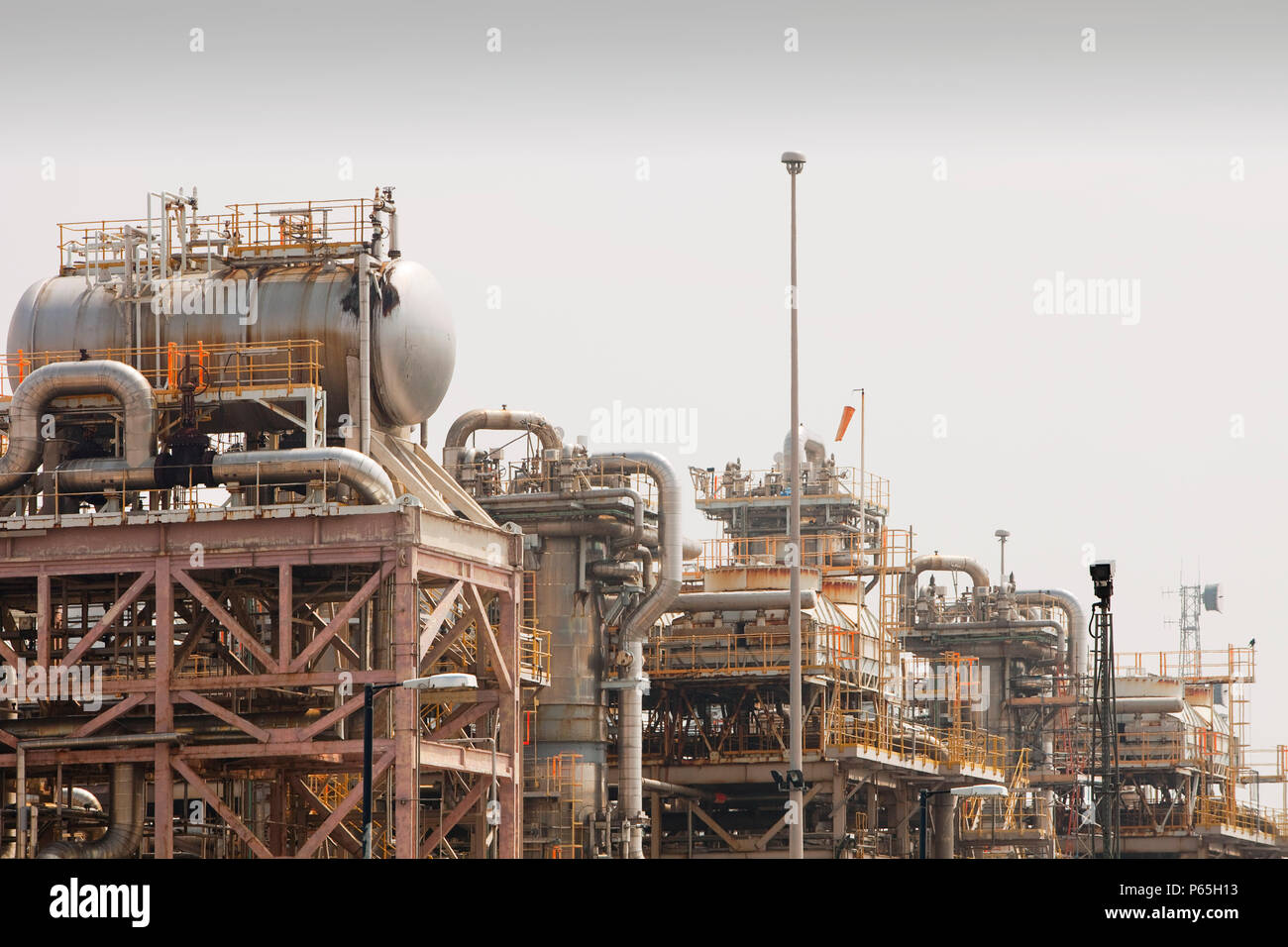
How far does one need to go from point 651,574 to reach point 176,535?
20757 mm

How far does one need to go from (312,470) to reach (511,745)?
30.0 feet

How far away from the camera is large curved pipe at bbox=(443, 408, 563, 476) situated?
6862 centimetres

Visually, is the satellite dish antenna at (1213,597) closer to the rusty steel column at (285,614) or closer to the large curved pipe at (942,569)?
the large curved pipe at (942,569)

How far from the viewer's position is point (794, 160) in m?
58.4

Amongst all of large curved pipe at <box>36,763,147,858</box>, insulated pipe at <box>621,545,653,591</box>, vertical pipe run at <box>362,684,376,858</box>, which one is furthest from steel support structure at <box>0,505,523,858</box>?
vertical pipe run at <box>362,684,376,858</box>

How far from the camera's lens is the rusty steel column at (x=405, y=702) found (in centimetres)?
5306

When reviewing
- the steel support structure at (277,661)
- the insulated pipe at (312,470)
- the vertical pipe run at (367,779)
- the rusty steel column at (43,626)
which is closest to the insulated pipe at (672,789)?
the steel support structure at (277,661)

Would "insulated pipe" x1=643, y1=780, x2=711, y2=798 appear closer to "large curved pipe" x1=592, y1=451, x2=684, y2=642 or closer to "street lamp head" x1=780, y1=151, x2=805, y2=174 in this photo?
"large curved pipe" x1=592, y1=451, x2=684, y2=642

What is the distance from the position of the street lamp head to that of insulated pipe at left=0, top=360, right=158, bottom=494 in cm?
1674

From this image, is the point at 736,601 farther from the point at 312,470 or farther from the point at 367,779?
the point at 367,779

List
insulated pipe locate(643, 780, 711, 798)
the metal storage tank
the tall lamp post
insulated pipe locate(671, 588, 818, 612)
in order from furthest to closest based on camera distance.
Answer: insulated pipe locate(671, 588, 818, 612)
insulated pipe locate(643, 780, 711, 798)
the metal storage tank
the tall lamp post

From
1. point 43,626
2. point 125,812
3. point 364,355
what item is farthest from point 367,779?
point 364,355
